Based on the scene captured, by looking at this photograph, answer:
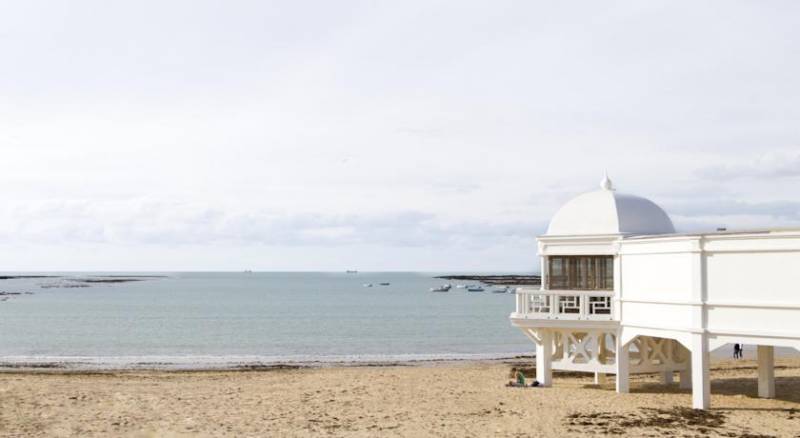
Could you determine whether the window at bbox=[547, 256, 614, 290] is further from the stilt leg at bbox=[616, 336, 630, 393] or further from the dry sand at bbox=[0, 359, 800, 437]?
the dry sand at bbox=[0, 359, 800, 437]

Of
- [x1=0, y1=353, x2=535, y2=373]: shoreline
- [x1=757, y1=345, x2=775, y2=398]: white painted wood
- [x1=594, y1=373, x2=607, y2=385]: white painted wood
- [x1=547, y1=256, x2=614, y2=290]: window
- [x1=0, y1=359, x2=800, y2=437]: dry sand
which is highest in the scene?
[x1=547, y1=256, x2=614, y2=290]: window

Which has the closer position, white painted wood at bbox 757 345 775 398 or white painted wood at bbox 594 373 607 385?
white painted wood at bbox 757 345 775 398

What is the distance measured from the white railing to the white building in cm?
3

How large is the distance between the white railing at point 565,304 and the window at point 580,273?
417mm

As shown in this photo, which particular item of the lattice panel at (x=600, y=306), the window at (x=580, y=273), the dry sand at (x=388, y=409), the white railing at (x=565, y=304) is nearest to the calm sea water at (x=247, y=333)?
the dry sand at (x=388, y=409)

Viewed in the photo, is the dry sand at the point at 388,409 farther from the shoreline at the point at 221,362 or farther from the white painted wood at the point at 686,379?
the shoreline at the point at 221,362

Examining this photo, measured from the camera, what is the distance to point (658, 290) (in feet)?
66.3

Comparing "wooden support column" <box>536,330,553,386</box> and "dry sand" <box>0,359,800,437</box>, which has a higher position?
"wooden support column" <box>536,330,553,386</box>

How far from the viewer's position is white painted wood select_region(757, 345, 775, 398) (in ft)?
72.0

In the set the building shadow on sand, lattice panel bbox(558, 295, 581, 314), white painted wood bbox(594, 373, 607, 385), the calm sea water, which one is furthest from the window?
the calm sea water

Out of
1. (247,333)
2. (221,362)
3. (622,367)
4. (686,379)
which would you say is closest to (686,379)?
(686,379)

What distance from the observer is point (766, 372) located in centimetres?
2220

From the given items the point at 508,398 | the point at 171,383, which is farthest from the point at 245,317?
the point at 508,398

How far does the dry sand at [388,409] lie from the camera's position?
59.0 feet
